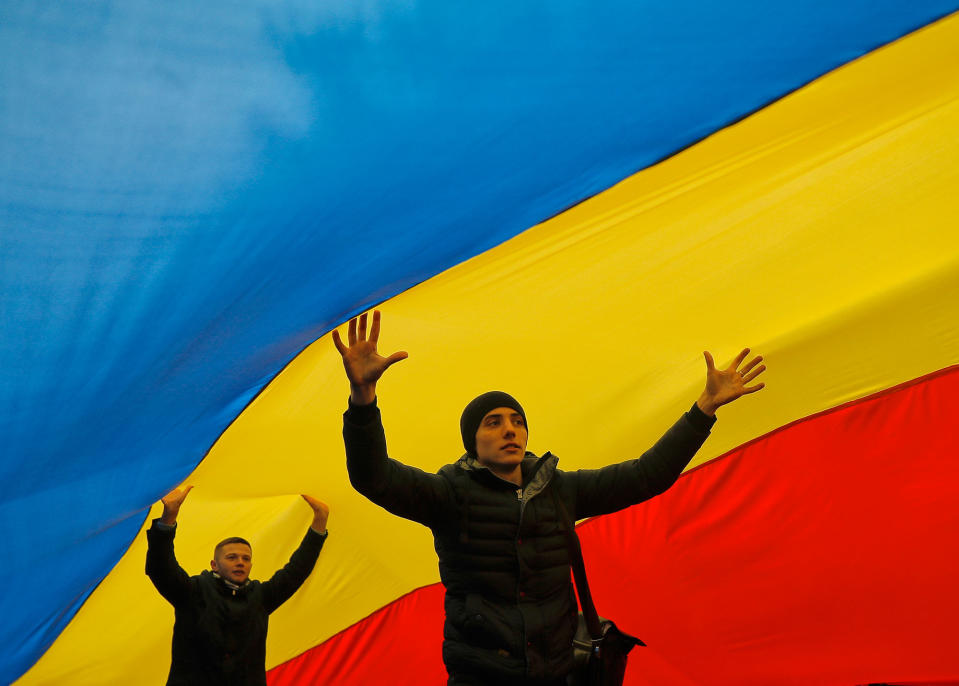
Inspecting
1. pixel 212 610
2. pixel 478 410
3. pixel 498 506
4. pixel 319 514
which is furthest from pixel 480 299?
pixel 212 610

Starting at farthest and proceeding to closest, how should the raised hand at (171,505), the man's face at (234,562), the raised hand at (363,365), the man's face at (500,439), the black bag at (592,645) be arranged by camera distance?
the man's face at (234,562), the raised hand at (171,505), the man's face at (500,439), the black bag at (592,645), the raised hand at (363,365)

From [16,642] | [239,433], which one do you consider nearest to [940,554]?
[239,433]

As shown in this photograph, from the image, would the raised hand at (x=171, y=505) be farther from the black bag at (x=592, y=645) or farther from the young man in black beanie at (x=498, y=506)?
the black bag at (x=592, y=645)

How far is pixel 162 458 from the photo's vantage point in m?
3.69

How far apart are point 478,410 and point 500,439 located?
15 centimetres

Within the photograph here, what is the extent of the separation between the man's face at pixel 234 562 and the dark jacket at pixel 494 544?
196 cm

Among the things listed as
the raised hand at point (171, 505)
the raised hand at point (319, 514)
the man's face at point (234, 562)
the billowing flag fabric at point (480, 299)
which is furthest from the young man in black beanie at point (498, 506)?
the raised hand at point (319, 514)

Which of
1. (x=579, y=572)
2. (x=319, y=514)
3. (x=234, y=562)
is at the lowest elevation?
(x=579, y=572)

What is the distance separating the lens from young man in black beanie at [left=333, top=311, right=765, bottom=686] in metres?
2.44

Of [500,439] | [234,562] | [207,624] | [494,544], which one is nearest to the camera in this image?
[494,544]

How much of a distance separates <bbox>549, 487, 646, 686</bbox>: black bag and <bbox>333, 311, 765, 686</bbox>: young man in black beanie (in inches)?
1.0

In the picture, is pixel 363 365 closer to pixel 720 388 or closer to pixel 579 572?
pixel 579 572

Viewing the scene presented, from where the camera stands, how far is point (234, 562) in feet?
14.2

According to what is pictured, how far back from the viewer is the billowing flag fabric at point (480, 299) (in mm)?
2150
